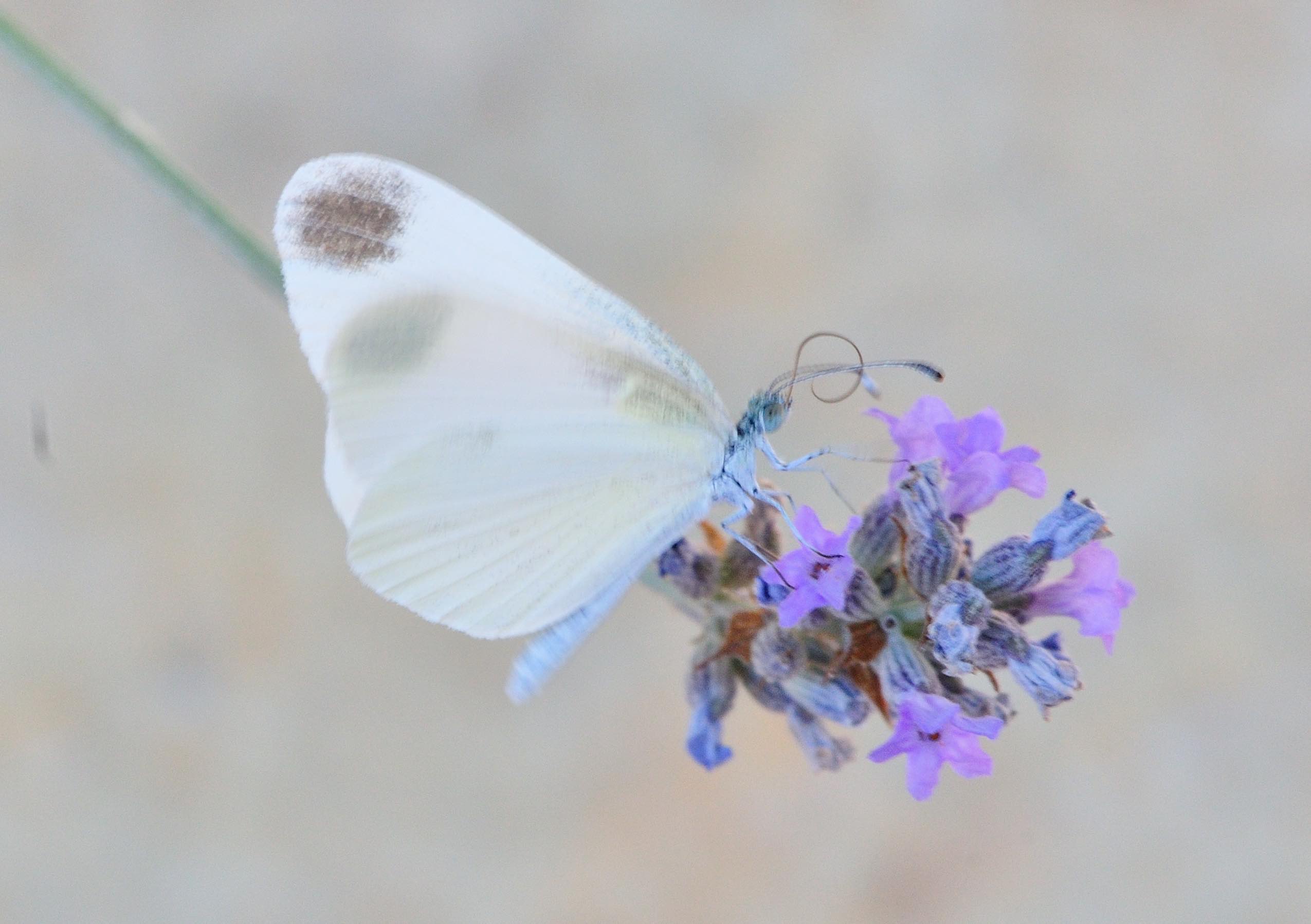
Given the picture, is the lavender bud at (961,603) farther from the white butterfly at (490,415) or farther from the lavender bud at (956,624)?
the white butterfly at (490,415)

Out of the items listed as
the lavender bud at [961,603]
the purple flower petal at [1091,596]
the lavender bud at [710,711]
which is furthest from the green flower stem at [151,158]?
the purple flower petal at [1091,596]


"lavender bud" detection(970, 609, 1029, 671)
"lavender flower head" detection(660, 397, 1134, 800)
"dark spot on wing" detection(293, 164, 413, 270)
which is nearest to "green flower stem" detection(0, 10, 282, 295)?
"dark spot on wing" detection(293, 164, 413, 270)

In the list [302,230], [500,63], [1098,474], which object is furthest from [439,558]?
[1098,474]

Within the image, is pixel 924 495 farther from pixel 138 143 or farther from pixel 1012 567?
pixel 138 143

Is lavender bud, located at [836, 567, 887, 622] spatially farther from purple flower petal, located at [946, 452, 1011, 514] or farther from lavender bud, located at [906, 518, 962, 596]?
purple flower petal, located at [946, 452, 1011, 514]

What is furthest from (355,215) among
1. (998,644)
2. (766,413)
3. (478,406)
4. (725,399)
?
(725,399)

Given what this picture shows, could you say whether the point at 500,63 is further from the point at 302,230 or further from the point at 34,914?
the point at 34,914
